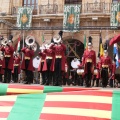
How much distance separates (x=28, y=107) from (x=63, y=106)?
0.57m

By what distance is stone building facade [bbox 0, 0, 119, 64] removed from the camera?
19.8 m

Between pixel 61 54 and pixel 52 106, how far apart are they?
13.0ft

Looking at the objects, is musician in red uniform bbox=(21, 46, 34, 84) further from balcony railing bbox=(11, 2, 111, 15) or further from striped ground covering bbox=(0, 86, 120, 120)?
balcony railing bbox=(11, 2, 111, 15)

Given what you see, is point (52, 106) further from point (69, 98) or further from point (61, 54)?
point (61, 54)

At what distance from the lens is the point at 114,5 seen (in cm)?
1944

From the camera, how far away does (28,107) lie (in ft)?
17.8

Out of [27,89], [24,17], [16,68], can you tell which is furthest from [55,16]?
[27,89]

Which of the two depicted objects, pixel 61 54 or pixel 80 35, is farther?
pixel 80 35

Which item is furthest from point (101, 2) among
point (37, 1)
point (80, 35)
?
point (37, 1)

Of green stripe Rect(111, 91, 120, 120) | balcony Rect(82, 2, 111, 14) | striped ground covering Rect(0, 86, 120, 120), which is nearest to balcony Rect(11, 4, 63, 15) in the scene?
balcony Rect(82, 2, 111, 14)

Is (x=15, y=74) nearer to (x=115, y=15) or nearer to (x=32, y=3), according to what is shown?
(x=115, y=15)

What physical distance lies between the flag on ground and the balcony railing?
1485 cm

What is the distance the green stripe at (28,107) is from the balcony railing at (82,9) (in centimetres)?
1502

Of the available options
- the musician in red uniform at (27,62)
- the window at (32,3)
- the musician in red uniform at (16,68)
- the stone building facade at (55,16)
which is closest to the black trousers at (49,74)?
the musician in red uniform at (27,62)
